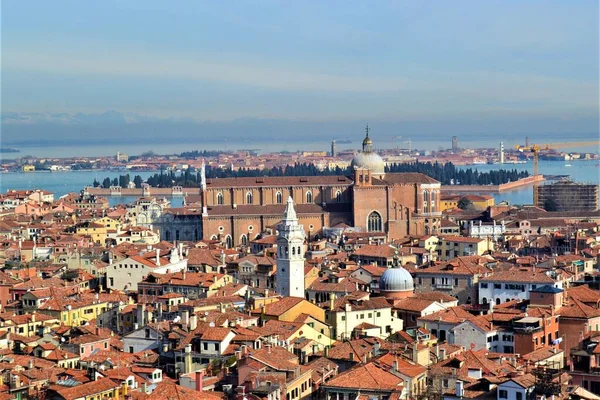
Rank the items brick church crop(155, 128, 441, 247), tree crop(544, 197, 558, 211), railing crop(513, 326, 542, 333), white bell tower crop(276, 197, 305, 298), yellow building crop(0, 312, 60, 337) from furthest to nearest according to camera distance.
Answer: tree crop(544, 197, 558, 211), brick church crop(155, 128, 441, 247), white bell tower crop(276, 197, 305, 298), yellow building crop(0, 312, 60, 337), railing crop(513, 326, 542, 333)

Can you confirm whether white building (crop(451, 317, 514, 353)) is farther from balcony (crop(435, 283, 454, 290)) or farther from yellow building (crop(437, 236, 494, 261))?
yellow building (crop(437, 236, 494, 261))

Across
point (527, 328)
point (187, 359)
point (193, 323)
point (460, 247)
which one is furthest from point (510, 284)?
point (460, 247)

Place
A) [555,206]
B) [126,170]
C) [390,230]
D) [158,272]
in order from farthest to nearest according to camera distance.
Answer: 1. [126,170]
2. [555,206]
3. [390,230]
4. [158,272]

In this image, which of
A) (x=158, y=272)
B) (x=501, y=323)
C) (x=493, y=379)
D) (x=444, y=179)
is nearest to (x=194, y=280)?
(x=158, y=272)

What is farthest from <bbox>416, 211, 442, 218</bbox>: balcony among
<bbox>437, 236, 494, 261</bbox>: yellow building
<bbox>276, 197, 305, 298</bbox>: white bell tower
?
<bbox>276, 197, 305, 298</bbox>: white bell tower

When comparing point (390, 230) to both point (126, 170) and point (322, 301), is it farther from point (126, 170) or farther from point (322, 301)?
point (126, 170)
